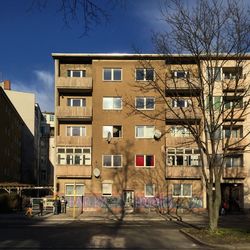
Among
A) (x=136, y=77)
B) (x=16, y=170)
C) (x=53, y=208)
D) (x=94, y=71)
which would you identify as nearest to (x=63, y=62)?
(x=94, y=71)

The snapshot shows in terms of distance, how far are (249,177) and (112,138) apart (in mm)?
13253

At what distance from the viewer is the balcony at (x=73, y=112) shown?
4953 cm

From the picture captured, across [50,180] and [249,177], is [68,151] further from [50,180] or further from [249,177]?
[50,180]

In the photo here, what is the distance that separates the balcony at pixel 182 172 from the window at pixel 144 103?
6039mm

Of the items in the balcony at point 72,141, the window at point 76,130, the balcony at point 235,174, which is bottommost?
the balcony at point 235,174

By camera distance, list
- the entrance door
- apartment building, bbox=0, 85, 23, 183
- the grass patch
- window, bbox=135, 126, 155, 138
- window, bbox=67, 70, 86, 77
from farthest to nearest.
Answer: apartment building, bbox=0, 85, 23, 183 < window, bbox=67, 70, 86, 77 < window, bbox=135, 126, 155, 138 < the entrance door < the grass patch

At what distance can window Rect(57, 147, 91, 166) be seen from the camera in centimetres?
4953

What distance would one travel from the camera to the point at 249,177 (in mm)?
49062

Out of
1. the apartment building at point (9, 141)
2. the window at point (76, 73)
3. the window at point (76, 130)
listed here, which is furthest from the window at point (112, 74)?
the apartment building at point (9, 141)

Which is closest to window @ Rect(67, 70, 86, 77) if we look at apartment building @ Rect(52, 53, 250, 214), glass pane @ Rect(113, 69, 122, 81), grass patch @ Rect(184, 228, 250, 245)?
apartment building @ Rect(52, 53, 250, 214)

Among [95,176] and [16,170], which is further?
[16,170]

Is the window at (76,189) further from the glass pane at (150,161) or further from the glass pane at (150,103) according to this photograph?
the glass pane at (150,103)

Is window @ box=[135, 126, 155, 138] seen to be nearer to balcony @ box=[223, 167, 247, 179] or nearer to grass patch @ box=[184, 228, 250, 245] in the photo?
balcony @ box=[223, 167, 247, 179]

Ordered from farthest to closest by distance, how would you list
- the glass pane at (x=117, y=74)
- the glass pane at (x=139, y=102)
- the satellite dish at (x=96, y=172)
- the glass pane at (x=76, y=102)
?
the glass pane at (x=76, y=102), the glass pane at (x=117, y=74), the glass pane at (x=139, y=102), the satellite dish at (x=96, y=172)
